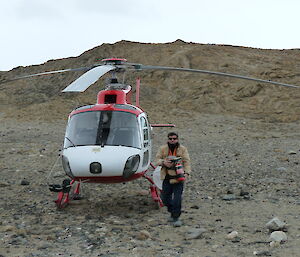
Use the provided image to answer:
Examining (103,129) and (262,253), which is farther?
(103,129)

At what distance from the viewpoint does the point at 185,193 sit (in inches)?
367

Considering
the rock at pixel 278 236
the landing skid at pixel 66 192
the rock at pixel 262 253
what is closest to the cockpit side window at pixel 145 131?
the landing skid at pixel 66 192

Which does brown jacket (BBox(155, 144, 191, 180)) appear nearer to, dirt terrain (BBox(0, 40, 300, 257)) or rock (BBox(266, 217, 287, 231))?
dirt terrain (BBox(0, 40, 300, 257))

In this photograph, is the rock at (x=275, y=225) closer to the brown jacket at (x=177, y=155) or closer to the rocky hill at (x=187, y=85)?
the brown jacket at (x=177, y=155)

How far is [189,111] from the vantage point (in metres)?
29.0

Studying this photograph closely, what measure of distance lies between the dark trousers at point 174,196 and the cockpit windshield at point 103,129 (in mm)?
Answer: 944

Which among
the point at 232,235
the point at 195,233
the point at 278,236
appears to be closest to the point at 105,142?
the point at 195,233

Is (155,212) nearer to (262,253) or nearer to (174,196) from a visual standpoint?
(174,196)

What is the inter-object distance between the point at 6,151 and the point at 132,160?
8.96 metres

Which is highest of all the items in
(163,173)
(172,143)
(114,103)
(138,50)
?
(138,50)

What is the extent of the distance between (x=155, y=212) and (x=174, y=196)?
3.01ft

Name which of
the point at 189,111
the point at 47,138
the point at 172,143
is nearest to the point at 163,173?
the point at 172,143

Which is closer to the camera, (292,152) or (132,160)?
(132,160)

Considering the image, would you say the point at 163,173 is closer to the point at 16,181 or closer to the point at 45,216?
the point at 45,216
